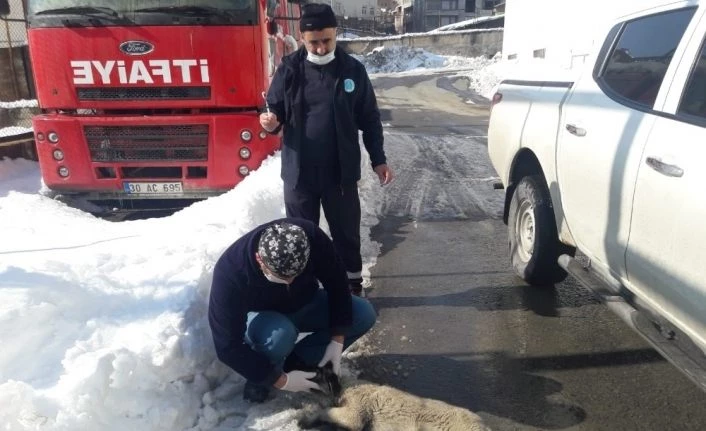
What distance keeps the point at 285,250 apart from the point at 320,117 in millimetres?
1325

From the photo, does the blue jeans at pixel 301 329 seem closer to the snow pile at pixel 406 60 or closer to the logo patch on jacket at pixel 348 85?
the logo patch on jacket at pixel 348 85

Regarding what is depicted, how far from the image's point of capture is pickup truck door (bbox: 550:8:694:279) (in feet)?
8.90

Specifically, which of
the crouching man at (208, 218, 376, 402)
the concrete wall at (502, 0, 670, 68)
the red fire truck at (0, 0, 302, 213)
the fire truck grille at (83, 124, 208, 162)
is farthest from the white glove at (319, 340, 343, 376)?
the concrete wall at (502, 0, 670, 68)

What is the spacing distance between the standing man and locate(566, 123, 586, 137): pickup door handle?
1180 mm

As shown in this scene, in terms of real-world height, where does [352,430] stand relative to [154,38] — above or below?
below

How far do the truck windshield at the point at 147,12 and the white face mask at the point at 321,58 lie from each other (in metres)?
2.20

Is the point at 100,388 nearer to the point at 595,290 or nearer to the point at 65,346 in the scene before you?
the point at 65,346

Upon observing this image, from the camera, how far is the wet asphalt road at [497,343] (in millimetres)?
2844

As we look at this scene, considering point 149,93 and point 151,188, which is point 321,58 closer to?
point 149,93

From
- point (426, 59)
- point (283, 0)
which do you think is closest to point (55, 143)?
point (283, 0)

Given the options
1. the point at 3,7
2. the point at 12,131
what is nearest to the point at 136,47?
the point at 3,7

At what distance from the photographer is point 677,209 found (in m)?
2.28

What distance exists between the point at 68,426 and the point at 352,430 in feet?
3.94

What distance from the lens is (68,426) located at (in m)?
2.21
